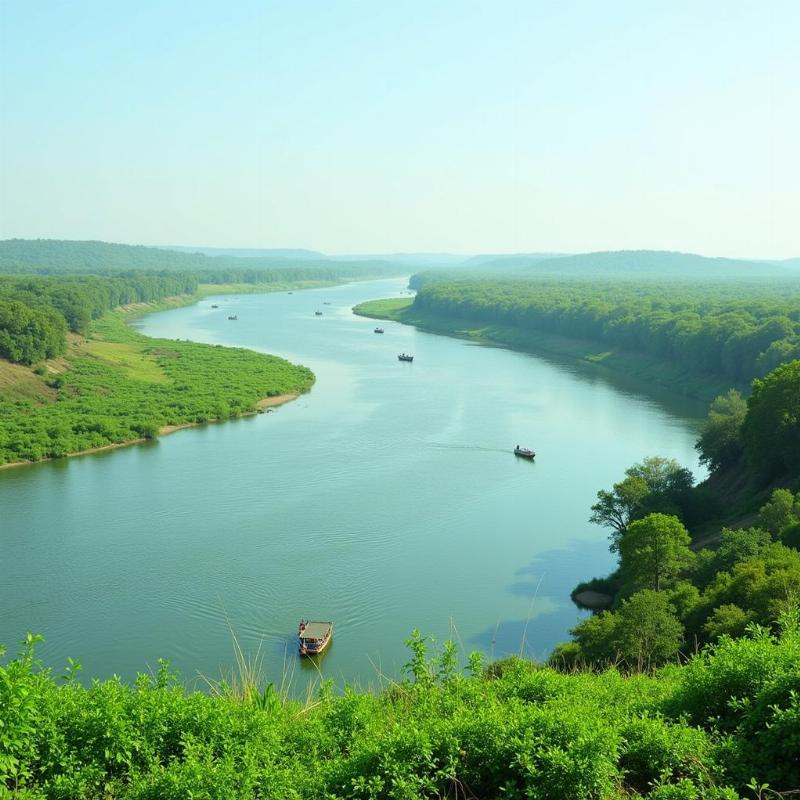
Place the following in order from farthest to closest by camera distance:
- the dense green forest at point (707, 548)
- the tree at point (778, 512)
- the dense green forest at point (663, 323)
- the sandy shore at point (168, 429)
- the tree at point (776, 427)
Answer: the dense green forest at point (663, 323), the sandy shore at point (168, 429), the tree at point (776, 427), the tree at point (778, 512), the dense green forest at point (707, 548)

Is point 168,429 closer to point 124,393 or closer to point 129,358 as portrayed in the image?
point 124,393

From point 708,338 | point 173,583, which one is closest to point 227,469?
point 173,583

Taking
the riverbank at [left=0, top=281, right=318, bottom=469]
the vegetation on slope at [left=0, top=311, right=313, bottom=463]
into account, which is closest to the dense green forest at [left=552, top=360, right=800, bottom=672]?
the riverbank at [left=0, top=281, right=318, bottom=469]

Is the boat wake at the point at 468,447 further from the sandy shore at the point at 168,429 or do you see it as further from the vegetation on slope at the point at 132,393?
the vegetation on slope at the point at 132,393

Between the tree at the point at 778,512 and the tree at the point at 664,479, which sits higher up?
the tree at the point at 778,512

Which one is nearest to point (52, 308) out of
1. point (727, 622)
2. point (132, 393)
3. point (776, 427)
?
point (132, 393)

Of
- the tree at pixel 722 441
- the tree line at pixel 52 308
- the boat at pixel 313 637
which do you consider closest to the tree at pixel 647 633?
the boat at pixel 313 637

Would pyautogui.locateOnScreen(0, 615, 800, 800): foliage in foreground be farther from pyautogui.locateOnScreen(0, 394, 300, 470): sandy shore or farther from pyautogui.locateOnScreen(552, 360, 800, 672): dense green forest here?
pyautogui.locateOnScreen(0, 394, 300, 470): sandy shore

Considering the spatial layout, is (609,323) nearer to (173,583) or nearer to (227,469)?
(227,469)
